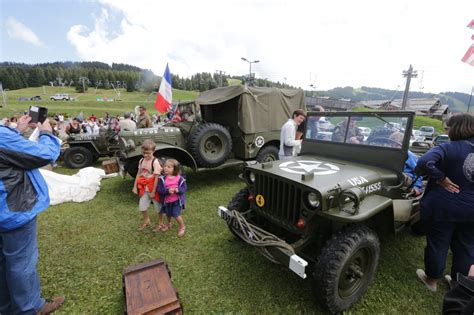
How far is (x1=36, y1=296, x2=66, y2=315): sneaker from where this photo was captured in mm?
2350

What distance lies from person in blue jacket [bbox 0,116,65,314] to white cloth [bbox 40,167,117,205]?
3445 millimetres

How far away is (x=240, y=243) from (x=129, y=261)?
5.05 feet

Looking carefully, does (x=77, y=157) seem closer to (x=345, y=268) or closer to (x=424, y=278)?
(x=345, y=268)

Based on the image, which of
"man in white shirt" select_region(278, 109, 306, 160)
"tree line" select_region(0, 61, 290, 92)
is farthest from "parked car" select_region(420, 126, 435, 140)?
"tree line" select_region(0, 61, 290, 92)

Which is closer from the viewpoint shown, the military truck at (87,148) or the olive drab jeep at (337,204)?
the olive drab jeep at (337,204)

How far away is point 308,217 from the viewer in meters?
2.37

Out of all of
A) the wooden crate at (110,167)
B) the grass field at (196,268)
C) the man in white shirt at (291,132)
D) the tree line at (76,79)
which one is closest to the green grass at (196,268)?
the grass field at (196,268)

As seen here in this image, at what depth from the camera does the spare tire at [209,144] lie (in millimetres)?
5578

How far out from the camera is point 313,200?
2340mm

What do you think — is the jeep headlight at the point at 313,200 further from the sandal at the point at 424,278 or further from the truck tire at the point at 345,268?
the sandal at the point at 424,278

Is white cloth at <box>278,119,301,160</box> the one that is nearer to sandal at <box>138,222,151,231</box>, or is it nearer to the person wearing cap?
sandal at <box>138,222,151,231</box>

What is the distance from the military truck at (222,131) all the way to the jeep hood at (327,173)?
2806mm

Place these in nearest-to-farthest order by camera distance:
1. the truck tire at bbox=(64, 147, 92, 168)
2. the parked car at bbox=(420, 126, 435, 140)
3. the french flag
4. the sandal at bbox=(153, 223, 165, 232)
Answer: the sandal at bbox=(153, 223, 165, 232), the truck tire at bbox=(64, 147, 92, 168), the french flag, the parked car at bbox=(420, 126, 435, 140)

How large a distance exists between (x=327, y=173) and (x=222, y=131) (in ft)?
11.3
